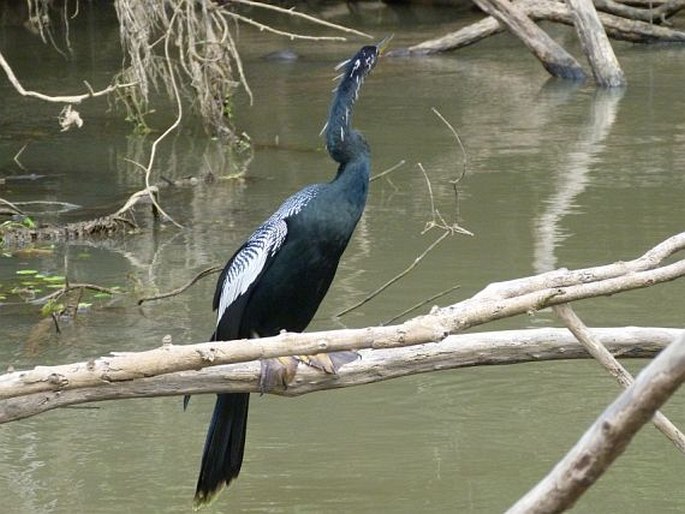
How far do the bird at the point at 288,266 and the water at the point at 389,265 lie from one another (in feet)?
1.63

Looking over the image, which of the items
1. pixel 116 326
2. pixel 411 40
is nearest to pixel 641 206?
pixel 116 326

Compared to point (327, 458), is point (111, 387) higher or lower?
higher

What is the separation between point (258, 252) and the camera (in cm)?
396

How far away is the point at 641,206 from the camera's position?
7879 mm

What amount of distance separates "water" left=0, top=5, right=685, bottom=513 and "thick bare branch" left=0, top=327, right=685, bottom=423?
3.16 feet

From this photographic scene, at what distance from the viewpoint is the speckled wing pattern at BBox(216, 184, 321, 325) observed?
3.94 m

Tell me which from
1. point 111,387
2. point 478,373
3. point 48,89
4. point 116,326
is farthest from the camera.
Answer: point 48,89

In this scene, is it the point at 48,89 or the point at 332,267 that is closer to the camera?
the point at 332,267

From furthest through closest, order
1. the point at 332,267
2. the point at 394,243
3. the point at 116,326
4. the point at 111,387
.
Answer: the point at 394,243 → the point at 116,326 → the point at 332,267 → the point at 111,387

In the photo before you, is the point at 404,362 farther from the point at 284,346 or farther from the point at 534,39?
the point at 534,39

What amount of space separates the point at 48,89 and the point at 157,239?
20.2ft

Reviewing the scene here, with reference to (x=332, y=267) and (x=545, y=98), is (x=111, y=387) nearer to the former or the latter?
(x=332, y=267)

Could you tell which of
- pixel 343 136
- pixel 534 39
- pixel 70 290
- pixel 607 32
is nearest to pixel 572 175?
pixel 70 290

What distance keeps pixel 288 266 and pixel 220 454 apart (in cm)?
54
